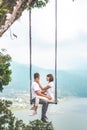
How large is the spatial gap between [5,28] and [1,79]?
1642 cm

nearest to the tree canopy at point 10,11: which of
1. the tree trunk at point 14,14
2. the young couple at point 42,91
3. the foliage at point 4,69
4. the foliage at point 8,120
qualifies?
the tree trunk at point 14,14

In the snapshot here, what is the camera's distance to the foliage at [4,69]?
25378 mm

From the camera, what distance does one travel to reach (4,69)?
26.7 meters

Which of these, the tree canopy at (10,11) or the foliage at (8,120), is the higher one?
the tree canopy at (10,11)

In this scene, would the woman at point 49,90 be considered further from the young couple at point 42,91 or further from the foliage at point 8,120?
the foliage at point 8,120

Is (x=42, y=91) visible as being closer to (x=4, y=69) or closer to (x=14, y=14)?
(x=14, y=14)

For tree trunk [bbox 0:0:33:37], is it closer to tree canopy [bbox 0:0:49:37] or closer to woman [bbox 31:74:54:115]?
tree canopy [bbox 0:0:49:37]

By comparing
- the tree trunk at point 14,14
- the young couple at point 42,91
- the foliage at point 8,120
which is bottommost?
the foliage at point 8,120

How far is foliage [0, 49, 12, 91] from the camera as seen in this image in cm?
2538

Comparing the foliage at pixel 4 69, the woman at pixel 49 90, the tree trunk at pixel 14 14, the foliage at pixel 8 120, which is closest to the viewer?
the tree trunk at pixel 14 14

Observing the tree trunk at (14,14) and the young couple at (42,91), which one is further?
the young couple at (42,91)

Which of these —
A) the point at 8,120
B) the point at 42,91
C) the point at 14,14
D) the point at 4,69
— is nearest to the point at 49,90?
the point at 42,91

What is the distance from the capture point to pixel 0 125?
18781 mm

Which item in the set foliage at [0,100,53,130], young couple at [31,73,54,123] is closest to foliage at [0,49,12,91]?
foliage at [0,100,53,130]
